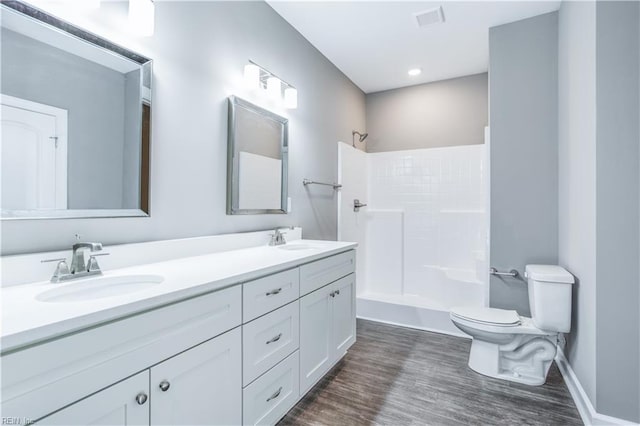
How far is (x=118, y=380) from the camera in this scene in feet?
2.79

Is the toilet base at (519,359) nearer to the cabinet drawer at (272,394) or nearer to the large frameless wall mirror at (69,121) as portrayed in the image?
the cabinet drawer at (272,394)

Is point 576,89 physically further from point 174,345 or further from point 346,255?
point 174,345

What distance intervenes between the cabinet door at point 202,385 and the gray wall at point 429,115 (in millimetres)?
3191

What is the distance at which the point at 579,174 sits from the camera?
1.85 metres

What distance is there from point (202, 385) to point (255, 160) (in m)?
1.42

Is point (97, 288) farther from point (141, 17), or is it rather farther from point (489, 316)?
point (489, 316)

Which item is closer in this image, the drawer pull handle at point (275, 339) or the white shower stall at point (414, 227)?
the drawer pull handle at point (275, 339)

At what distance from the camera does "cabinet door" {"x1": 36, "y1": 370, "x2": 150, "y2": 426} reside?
756 millimetres

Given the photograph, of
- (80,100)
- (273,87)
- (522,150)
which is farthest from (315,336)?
(522,150)

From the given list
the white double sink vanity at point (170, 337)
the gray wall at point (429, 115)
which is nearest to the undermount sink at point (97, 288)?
the white double sink vanity at point (170, 337)

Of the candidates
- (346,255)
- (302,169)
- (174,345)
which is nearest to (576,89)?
(346,255)

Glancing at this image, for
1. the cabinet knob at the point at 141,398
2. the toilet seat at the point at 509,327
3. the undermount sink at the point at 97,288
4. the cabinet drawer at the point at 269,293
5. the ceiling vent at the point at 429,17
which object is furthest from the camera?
the ceiling vent at the point at 429,17

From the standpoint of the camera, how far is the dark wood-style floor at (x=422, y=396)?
1662 mm

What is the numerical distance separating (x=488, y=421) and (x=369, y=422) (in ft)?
2.03
